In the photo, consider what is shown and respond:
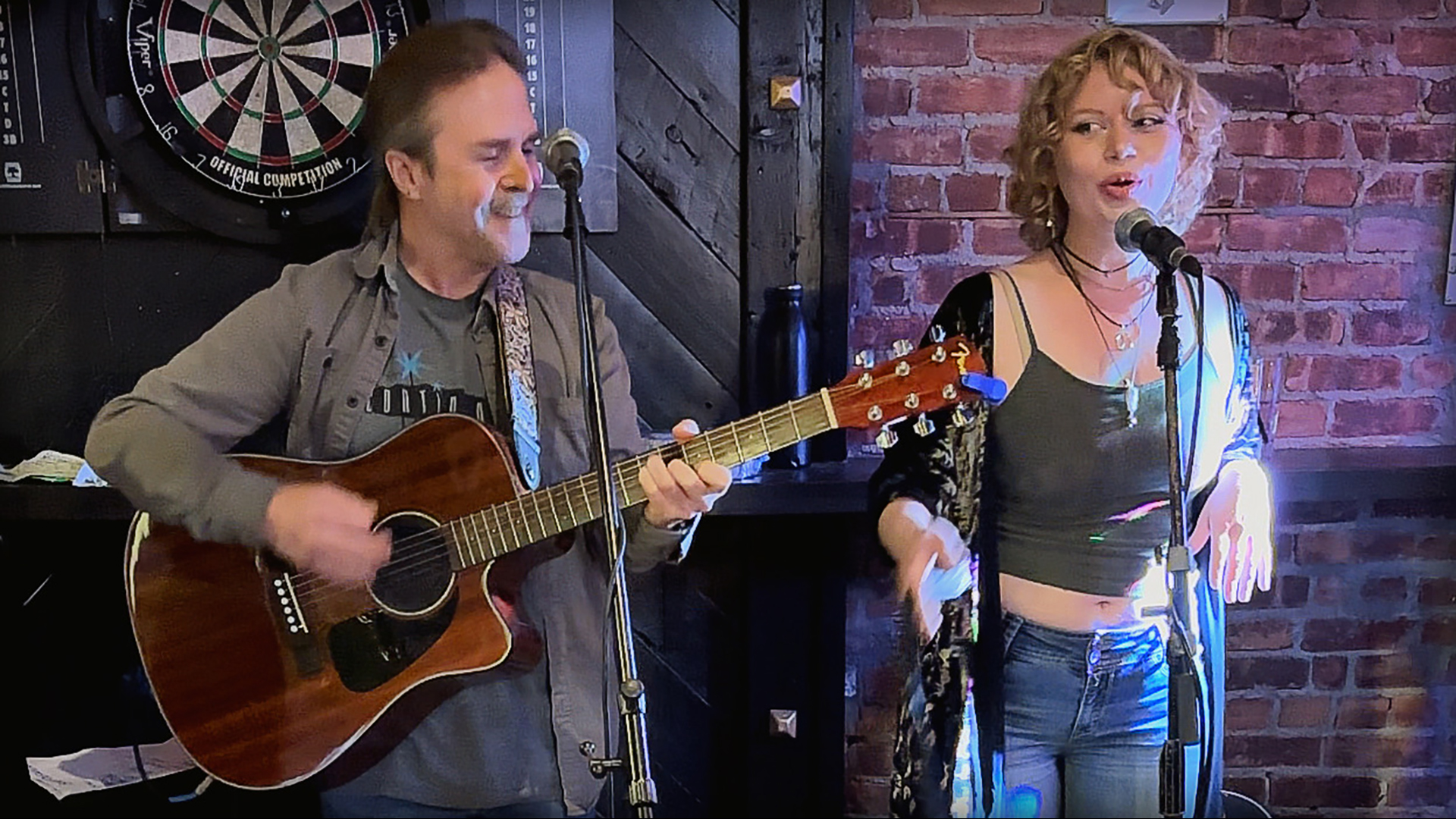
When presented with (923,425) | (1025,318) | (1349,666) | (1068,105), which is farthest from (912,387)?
(1349,666)

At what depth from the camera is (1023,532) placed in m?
1.31

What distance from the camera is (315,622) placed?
1.35 m

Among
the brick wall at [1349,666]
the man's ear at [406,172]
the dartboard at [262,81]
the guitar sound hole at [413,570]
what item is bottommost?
the brick wall at [1349,666]

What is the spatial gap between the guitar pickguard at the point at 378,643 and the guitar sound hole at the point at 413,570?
0.05ft

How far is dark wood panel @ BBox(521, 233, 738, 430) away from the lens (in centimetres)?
156

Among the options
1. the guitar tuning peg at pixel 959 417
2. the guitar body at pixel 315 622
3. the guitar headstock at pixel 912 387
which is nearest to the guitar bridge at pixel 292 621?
the guitar body at pixel 315 622

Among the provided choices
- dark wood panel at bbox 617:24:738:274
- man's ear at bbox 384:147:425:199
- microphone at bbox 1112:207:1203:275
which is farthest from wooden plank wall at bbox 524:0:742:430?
microphone at bbox 1112:207:1203:275

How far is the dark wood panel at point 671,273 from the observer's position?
1.55m

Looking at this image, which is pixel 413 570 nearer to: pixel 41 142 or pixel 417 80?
pixel 417 80

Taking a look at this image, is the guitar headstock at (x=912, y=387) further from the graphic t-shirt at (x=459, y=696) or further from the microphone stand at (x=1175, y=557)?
the graphic t-shirt at (x=459, y=696)

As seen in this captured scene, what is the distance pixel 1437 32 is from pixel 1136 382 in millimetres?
691

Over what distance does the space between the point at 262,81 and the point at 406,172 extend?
31 cm

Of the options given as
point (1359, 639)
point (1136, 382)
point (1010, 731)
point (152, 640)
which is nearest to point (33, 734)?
point (152, 640)

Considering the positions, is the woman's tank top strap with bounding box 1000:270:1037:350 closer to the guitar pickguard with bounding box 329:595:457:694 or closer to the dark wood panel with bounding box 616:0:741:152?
the dark wood panel with bounding box 616:0:741:152
